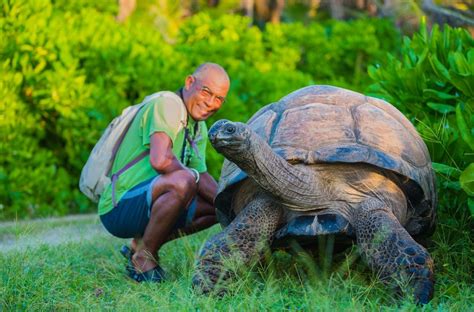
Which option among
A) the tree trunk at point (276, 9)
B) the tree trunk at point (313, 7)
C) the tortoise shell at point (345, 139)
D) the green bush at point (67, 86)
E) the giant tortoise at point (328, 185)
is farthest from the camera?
the tree trunk at point (313, 7)

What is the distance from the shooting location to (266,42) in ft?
43.4

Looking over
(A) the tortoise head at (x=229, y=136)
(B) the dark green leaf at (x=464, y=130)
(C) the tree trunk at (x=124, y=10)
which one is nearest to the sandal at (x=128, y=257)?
(A) the tortoise head at (x=229, y=136)

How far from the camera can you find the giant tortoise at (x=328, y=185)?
402cm

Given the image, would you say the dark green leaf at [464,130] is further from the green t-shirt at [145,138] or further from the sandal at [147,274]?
the sandal at [147,274]

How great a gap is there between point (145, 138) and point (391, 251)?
1700 mm

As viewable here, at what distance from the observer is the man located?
4887 millimetres

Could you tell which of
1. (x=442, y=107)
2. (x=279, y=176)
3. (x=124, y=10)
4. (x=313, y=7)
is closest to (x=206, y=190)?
(x=279, y=176)

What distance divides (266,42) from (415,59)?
7199mm

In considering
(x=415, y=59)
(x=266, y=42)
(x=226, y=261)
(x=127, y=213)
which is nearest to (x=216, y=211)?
(x=127, y=213)

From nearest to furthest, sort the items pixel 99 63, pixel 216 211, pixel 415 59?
pixel 216 211, pixel 415 59, pixel 99 63

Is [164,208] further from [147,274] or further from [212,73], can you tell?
[212,73]

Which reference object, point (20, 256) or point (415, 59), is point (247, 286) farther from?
point (415, 59)

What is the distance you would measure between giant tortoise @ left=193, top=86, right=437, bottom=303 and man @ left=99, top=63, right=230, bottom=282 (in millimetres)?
305

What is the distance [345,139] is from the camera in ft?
14.5
